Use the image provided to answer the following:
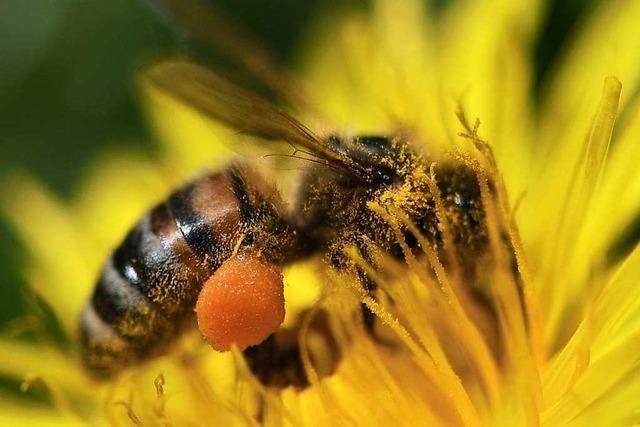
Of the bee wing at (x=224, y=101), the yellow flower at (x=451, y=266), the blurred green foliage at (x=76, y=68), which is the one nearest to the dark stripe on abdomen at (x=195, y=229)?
the yellow flower at (x=451, y=266)

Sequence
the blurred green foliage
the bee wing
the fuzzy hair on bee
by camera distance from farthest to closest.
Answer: the blurred green foliage, the fuzzy hair on bee, the bee wing

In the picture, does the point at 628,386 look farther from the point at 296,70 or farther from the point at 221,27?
the point at 296,70

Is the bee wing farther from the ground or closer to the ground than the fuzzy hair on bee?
farther from the ground

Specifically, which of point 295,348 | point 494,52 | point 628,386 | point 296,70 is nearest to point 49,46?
point 296,70

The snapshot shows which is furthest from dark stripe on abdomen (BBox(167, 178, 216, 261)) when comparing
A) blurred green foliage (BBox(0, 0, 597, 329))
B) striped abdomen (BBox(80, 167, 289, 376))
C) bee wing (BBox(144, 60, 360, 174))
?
blurred green foliage (BBox(0, 0, 597, 329))

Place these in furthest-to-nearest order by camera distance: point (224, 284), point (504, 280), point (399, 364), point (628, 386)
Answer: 1. point (399, 364)
2. point (504, 280)
3. point (224, 284)
4. point (628, 386)

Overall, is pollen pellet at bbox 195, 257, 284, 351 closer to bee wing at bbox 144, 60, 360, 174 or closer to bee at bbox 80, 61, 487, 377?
bee at bbox 80, 61, 487, 377

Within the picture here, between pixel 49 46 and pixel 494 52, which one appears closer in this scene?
pixel 494 52

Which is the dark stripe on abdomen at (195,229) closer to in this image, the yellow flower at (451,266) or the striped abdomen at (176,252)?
the striped abdomen at (176,252)
